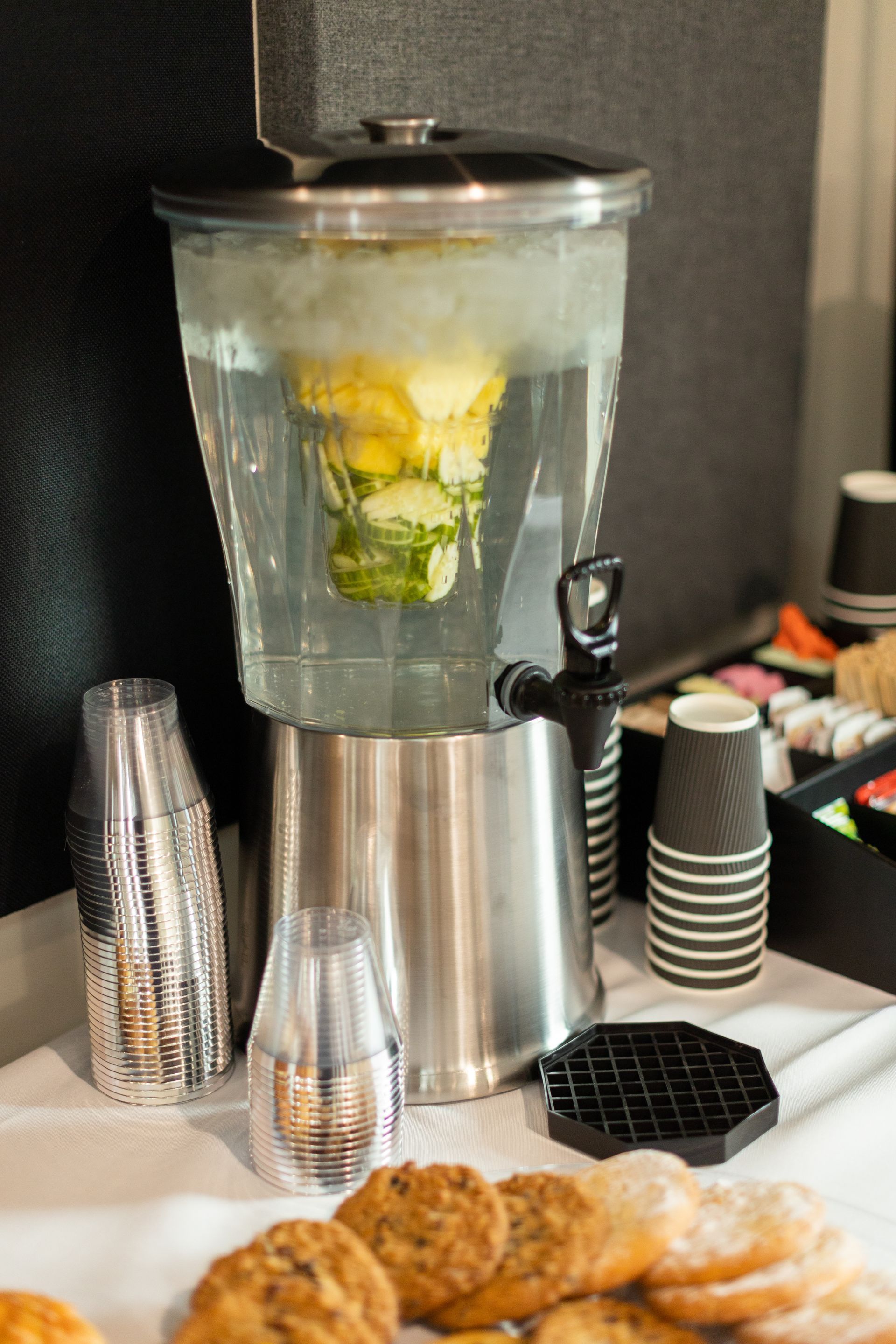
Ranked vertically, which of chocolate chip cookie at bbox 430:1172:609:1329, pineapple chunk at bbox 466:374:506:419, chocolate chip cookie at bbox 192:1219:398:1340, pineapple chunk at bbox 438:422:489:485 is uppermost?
pineapple chunk at bbox 466:374:506:419

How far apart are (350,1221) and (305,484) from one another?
0.36 metres

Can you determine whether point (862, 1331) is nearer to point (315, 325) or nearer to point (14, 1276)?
point (14, 1276)

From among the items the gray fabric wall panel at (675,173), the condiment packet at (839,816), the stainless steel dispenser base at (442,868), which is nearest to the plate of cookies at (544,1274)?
the stainless steel dispenser base at (442,868)

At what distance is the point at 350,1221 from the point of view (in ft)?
1.94

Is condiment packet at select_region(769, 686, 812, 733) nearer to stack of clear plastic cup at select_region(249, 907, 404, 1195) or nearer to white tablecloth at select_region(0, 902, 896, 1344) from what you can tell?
white tablecloth at select_region(0, 902, 896, 1344)

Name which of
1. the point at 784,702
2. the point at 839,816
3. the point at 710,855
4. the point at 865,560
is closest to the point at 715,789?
the point at 710,855

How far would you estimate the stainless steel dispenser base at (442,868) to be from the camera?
679 mm

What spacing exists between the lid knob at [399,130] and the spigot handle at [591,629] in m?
0.21

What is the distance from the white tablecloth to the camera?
61cm

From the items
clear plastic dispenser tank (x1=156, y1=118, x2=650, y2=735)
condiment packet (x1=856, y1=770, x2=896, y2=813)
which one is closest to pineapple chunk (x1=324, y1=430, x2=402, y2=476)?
clear plastic dispenser tank (x1=156, y1=118, x2=650, y2=735)

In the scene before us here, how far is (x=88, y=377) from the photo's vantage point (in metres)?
0.73

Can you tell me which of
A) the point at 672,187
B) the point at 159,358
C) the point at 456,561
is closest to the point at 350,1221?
the point at 456,561

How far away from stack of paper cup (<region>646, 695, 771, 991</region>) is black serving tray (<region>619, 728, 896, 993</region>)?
0.03 meters

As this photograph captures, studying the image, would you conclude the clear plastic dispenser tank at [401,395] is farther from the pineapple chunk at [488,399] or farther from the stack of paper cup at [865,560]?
the stack of paper cup at [865,560]
